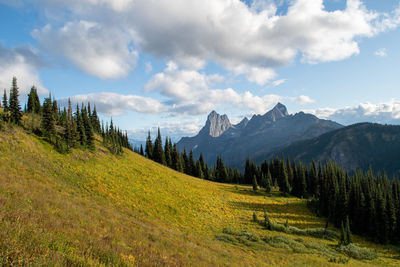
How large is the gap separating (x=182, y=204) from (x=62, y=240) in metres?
32.4

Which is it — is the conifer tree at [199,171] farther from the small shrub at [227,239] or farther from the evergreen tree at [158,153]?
the small shrub at [227,239]

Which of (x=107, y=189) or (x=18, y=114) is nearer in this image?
(x=107, y=189)

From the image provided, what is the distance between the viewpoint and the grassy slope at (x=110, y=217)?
7379 millimetres

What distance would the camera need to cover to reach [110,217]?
1725 centimetres

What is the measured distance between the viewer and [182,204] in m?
38.4

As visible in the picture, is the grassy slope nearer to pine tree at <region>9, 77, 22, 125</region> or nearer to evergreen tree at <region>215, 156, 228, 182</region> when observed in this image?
pine tree at <region>9, 77, 22, 125</region>

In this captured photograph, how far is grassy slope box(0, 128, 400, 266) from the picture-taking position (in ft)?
24.2

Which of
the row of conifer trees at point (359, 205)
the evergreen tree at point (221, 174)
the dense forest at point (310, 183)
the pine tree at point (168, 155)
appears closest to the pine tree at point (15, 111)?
the dense forest at point (310, 183)

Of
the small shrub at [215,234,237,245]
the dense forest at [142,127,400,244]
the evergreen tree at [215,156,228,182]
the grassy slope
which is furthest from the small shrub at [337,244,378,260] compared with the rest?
the evergreen tree at [215,156,228,182]

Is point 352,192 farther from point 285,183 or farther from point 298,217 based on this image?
point 285,183

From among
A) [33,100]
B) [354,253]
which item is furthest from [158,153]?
[354,253]

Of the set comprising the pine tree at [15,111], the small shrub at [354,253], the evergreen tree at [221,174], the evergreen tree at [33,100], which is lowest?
the small shrub at [354,253]

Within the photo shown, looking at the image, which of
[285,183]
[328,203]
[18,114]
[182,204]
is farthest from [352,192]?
[18,114]

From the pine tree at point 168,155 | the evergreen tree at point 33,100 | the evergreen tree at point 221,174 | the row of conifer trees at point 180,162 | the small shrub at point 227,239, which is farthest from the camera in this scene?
the evergreen tree at point 221,174
